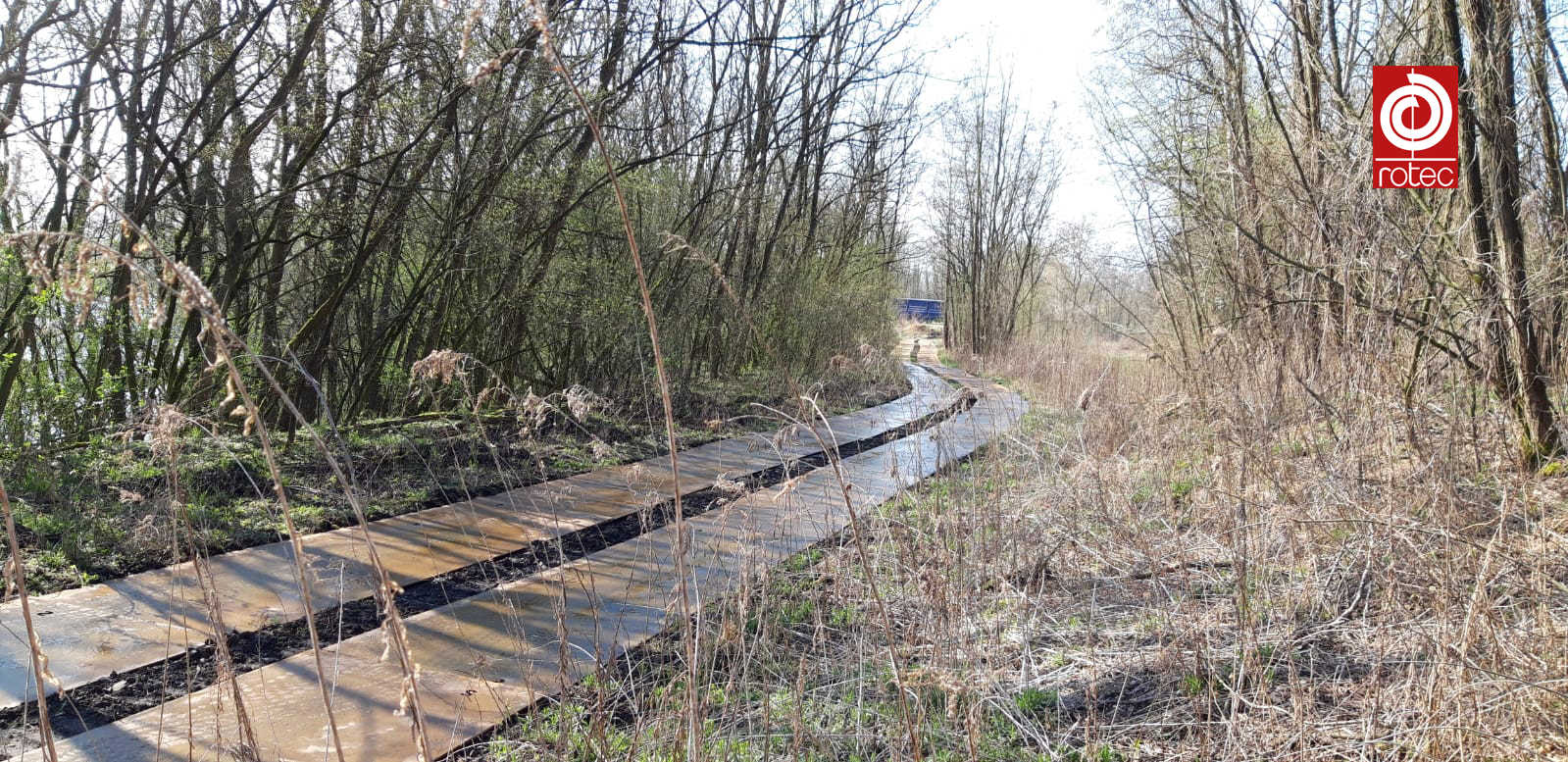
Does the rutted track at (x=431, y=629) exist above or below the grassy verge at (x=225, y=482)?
below

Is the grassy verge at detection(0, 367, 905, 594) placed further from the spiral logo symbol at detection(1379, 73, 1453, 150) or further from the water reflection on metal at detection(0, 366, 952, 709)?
the spiral logo symbol at detection(1379, 73, 1453, 150)

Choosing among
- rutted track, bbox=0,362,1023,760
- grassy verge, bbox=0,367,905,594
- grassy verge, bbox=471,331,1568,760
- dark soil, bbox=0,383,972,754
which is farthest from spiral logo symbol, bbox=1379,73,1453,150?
grassy verge, bbox=0,367,905,594

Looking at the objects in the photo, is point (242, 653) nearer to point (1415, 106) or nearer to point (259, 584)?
point (259, 584)

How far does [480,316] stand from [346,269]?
48.5 inches

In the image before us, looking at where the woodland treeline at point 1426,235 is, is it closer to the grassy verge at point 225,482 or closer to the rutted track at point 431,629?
the rutted track at point 431,629

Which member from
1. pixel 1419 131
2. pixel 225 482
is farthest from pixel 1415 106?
pixel 225 482

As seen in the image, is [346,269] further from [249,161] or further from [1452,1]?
[1452,1]

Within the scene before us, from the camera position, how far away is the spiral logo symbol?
4645mm

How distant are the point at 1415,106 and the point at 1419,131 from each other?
17cm

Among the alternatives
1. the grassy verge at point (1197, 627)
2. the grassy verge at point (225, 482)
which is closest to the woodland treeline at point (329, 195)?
the grassy verge at point (225, 482)

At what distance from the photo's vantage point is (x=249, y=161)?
6.00 metres

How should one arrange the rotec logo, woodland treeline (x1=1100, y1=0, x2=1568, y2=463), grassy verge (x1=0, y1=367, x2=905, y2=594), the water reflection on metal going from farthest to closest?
the rotec logo < woodland treeline (x1=1100, y1=0, x2=1568, y2=463) < grassy verge (x1=0, y1=367, x2=905, y2=594) < the water reflection on metal

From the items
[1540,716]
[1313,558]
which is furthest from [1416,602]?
[1540,716]

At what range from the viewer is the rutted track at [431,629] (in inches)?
96.0
